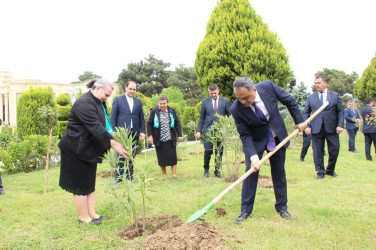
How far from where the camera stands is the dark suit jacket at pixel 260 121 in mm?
3852

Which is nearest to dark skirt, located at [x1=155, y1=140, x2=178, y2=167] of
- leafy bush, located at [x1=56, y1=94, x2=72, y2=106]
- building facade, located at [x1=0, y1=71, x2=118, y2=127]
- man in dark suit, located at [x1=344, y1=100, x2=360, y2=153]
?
man in dark suit, located at [x1=344, y1=100, x2=360, y2=153]

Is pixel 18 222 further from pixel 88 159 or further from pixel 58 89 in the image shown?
pixel 58 89

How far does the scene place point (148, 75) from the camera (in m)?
40.4

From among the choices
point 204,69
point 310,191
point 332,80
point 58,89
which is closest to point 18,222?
point 310,191

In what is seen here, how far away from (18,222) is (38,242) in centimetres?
92

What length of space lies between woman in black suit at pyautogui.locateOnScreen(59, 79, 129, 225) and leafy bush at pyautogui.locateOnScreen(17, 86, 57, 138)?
6.30m

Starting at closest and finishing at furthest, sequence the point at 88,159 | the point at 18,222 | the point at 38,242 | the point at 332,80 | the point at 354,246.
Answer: the point at 354,246, the point at 38,242, the point at 88,159, the point at 18,222, the point at 332,80

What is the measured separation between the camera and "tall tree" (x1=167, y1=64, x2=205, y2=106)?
3875cm

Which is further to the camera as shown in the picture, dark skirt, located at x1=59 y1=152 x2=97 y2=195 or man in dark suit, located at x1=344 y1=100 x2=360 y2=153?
man in dark suit, located at x1=344 y1=100 x2=360 y2=153

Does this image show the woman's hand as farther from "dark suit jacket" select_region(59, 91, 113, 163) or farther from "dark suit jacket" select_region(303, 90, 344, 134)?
"dark suit jacket" select_region(303, 90, 344, 134)

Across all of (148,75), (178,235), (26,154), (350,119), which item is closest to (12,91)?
(148,75)

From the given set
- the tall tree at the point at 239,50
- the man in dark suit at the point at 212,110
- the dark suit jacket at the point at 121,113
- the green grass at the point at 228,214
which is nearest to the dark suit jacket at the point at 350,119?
the tall tree at the point at 239,50

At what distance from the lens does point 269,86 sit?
3.92 meters

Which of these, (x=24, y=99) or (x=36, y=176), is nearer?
(x=36, y=176)
